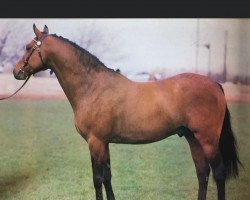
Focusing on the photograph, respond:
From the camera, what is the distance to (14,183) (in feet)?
8.81

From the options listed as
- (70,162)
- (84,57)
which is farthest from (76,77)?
(70,162)

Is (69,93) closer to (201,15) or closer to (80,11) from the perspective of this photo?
(80,11)

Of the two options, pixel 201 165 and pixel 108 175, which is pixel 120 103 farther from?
pixel 201 165

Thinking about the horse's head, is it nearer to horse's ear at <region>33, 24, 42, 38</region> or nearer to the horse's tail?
horse's ear at <region>33, 24, 42, 38</region>

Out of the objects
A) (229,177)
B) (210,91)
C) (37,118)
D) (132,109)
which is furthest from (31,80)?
(229,177)

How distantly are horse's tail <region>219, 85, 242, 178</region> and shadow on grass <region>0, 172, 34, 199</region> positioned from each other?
140cm

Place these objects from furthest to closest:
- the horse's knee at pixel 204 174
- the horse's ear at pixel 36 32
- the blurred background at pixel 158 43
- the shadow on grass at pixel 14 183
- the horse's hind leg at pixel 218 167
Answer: the shadow on grass at pixel 14 183
the blurred background at pixel 158 43
the horse's knee at pixel 204 174
the horse's hind leg at pixel 218 167
the horse's ear at pixel 36 32

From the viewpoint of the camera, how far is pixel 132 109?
209cm

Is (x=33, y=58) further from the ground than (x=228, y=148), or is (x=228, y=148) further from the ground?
(x=33, y=58)

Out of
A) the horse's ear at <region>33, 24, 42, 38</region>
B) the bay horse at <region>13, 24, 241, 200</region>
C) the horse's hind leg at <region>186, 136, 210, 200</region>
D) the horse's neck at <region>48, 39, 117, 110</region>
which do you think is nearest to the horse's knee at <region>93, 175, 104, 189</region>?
the bay horse at <region>13, 24, 241, 200</region>

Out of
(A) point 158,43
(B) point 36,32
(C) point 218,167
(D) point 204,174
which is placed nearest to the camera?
(B) point 36,32

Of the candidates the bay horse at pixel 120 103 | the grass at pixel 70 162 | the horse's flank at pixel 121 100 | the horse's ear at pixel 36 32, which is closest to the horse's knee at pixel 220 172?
the bay horse at pixel 120 103

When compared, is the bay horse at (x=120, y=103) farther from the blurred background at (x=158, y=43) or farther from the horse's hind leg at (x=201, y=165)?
the blurred background at (x=158, y=43)

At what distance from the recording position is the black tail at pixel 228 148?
2.23m
